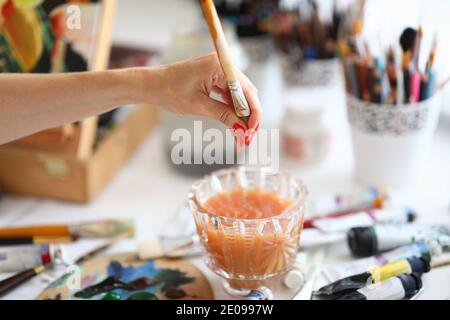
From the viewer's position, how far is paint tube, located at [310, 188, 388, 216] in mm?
751

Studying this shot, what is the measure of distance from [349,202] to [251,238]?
0.22 meters

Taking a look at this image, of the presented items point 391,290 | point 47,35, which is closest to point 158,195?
point 47,35

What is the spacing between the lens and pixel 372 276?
2.00 feet

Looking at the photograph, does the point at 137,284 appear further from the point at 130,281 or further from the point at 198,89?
the point at 198,89

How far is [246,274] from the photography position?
1.98ft

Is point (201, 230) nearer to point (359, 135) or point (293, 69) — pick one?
point (359, 135)

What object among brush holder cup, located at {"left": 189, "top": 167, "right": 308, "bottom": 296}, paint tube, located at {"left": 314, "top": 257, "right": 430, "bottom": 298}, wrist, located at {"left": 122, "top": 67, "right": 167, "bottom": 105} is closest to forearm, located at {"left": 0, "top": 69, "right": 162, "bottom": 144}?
wrist, located at {"left": 122, "top": 67, "right": 167, "bottom": 105}

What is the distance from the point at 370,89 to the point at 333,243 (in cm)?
19

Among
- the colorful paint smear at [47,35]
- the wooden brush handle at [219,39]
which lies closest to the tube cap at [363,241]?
the wooden brush handle at [219,39]

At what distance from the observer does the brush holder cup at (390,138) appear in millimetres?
760

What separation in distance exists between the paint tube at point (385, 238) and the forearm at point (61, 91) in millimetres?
274

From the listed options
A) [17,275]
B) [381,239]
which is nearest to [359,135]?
[381,239]

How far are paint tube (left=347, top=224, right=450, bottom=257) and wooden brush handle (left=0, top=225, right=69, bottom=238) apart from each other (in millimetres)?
313

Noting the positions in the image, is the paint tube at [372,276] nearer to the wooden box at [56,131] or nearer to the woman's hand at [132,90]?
the woman's hand at [132,90]
